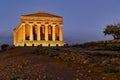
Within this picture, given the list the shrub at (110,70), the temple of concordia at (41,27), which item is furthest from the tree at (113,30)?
the shrub at (110,70)

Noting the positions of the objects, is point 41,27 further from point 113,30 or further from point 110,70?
point 110,70

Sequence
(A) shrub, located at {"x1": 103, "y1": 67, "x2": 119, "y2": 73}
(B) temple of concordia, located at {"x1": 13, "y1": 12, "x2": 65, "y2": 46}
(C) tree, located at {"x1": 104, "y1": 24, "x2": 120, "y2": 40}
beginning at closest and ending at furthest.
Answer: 1. (A) shrub, located at {"x1": 103, "y1": 67, "x2": 119, "y2": 73}
2. (C) tree, located at {"x1": 104, "y1": 24, "x2": 120, "y2": 40}
3. (B) temple of concordia, located at {"x1": 13, "y1": 12, "x2": 65, "y2": 46}

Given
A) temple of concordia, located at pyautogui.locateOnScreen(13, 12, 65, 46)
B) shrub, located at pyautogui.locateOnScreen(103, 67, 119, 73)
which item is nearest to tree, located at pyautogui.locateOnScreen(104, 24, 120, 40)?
temple of concordia, located at pyautogui.locateOnScreen(13, 12, 65, 46)

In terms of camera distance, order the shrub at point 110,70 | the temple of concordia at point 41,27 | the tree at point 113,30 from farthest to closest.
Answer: the temple of concordia at point 41,27 < the tree at point 113,30 < the shrub at point 110,70

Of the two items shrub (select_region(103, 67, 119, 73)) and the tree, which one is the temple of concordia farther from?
shrub (select_region(103, 67, 119, 73))

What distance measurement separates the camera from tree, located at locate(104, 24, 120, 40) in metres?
58.8

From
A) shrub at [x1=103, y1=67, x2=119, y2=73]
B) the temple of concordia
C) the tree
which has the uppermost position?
the temple of concordia

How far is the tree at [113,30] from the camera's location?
2314 inches

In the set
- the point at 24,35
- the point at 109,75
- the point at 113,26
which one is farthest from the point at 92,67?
the point at 24,35

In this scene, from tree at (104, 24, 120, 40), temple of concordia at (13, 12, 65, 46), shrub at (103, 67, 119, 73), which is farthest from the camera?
temple of concordia at (13, 12, 65, 46)

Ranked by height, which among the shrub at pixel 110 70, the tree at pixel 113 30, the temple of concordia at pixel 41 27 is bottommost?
the shrub at pixel 110 70

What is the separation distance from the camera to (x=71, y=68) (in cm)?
1777

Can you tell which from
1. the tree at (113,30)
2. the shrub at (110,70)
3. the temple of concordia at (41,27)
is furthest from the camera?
the temple of concordia at (41,27)

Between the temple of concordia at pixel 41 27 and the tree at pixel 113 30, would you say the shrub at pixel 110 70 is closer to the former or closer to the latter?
the tree at pixel 113 30
